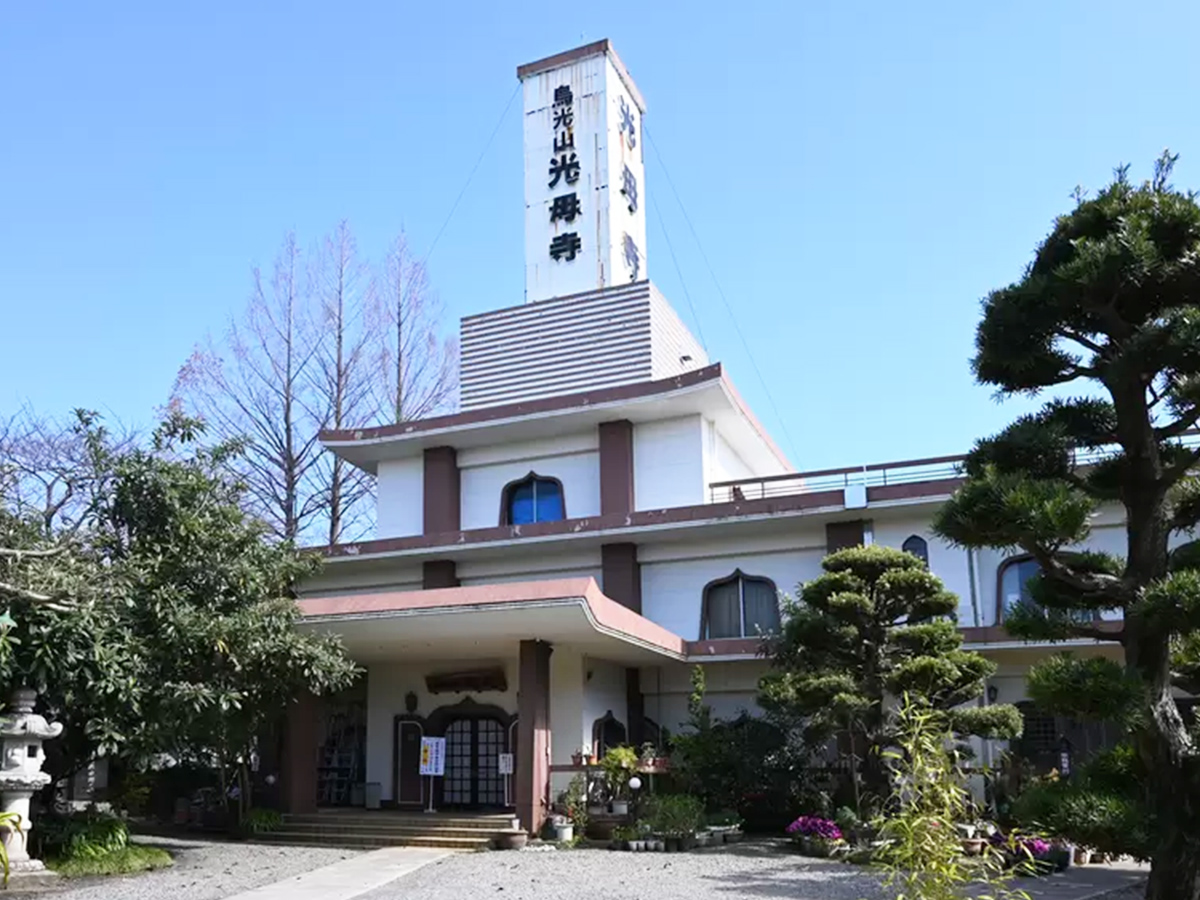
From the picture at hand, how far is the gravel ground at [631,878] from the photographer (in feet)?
36.1

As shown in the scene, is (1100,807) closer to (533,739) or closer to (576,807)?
(533,739)

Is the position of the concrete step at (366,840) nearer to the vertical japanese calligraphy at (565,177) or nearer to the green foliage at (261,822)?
the green foliage at (261,822)

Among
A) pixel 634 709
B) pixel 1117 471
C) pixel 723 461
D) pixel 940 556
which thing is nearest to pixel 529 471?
pixel 723 461

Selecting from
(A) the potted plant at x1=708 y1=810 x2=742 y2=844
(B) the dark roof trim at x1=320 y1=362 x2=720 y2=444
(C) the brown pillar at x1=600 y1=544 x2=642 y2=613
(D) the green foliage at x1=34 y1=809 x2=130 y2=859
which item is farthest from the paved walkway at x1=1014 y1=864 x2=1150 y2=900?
(D) the green foliage at x1=34 y1=809 x2=130 y2=859

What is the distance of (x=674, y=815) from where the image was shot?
1490 cm

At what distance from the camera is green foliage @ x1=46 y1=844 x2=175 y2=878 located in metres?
12.8

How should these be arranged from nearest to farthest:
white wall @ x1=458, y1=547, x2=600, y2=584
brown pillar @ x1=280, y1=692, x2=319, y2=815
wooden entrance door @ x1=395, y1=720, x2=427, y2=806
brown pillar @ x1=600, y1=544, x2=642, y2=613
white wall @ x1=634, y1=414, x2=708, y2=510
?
brown pillar @ x1=280, y1=692, x2=319, y2=815, wooden entrance door @ x1=395, y1=720, x2=427, y2=806, brown pillar @ x1=600, y1=544, x2=642, y2=613, white wall @ x1=634, y1=414, x2=708, y2=510, white wall @ x1=458, y1=547, x2=600, y2=584

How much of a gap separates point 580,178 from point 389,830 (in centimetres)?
1333

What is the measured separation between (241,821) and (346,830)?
167 centimetres

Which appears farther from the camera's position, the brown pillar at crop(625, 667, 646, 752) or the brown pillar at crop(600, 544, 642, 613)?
the brown pillar at crop(600, 544, 642, 613)

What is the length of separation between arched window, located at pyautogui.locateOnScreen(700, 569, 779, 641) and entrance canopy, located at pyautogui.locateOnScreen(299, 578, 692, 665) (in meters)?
1.85

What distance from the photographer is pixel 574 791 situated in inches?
635

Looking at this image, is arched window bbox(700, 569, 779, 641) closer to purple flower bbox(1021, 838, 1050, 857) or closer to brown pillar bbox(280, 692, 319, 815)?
purple flower bbox(1021, 838, 1050, 857)

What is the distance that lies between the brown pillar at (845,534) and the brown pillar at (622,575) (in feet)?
11.5
